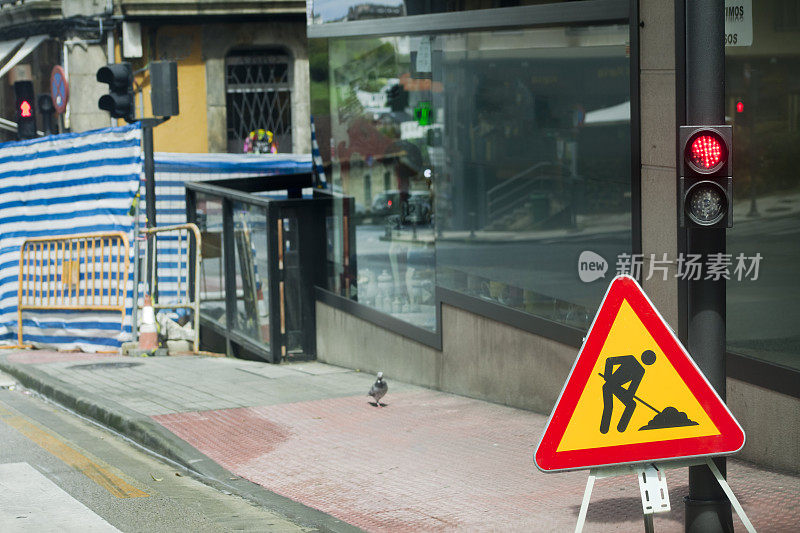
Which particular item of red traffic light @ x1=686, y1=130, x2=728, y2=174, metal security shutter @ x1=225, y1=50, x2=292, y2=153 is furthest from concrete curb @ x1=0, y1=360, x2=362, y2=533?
metal security shutter @ x1=225, y1=50, x2=292, y2=153

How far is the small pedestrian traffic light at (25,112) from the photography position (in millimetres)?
19016

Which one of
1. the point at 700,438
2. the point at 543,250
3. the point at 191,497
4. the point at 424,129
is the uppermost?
the point at 424,129

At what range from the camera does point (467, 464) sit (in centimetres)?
728

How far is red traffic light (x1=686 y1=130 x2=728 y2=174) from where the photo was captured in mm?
4797

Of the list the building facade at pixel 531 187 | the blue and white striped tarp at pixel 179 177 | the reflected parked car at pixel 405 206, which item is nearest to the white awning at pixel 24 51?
the blue and white striped tarp at pixel 179 177

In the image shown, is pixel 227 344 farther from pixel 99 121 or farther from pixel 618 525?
pixel 99 121

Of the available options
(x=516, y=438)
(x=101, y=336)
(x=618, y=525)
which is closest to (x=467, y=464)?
(x=516, y=438)

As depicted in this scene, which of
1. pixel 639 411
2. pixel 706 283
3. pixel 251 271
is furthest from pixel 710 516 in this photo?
pixel 251 271

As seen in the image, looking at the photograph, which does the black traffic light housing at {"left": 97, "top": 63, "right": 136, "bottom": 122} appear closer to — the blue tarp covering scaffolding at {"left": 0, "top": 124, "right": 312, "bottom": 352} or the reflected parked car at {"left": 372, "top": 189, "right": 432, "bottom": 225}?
the blue tarp covering scaffolding at {"left": 0, "top": 124, "right": 312, "bottom": 352}

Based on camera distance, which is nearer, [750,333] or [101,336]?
[750,333]

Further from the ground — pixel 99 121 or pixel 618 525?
pixel 99 121

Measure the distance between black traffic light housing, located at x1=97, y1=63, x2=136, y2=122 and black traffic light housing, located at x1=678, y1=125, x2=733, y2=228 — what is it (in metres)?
9.44

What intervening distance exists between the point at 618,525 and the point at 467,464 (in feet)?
5.58

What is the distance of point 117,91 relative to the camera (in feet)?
42.9
